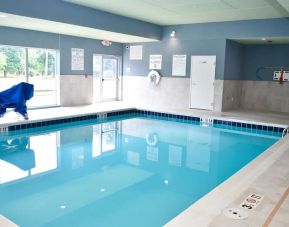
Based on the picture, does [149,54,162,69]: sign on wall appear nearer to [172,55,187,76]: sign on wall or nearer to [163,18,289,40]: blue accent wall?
[172,55,187,76]: sign on wall

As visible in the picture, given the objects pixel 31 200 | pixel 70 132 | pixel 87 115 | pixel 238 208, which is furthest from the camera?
pixel 87 115

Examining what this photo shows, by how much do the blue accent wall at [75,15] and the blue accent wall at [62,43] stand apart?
5.93 feet

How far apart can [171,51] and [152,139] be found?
13.0 ft

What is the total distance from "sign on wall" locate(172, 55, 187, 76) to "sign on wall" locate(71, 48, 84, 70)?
2.77 metres

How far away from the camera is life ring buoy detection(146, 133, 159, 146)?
5488 millimetres

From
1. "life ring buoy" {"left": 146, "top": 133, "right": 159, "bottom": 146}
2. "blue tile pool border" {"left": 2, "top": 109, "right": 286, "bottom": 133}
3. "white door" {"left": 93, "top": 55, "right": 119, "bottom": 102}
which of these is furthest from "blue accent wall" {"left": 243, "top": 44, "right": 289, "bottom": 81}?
"life ring buoy" {"left": 146, "top": 133, "right": 159, "bottom": 146}

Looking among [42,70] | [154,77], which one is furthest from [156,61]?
[42,70]

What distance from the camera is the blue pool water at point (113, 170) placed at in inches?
110

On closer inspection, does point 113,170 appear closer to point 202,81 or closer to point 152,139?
point 152,139

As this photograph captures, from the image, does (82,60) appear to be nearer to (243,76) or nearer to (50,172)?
(243,76)

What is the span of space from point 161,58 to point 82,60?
2409 millimetres

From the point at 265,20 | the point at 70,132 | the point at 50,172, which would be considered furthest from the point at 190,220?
the point at 265,20

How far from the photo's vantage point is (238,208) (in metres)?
2.42

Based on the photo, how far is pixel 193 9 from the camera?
640 centimetres
